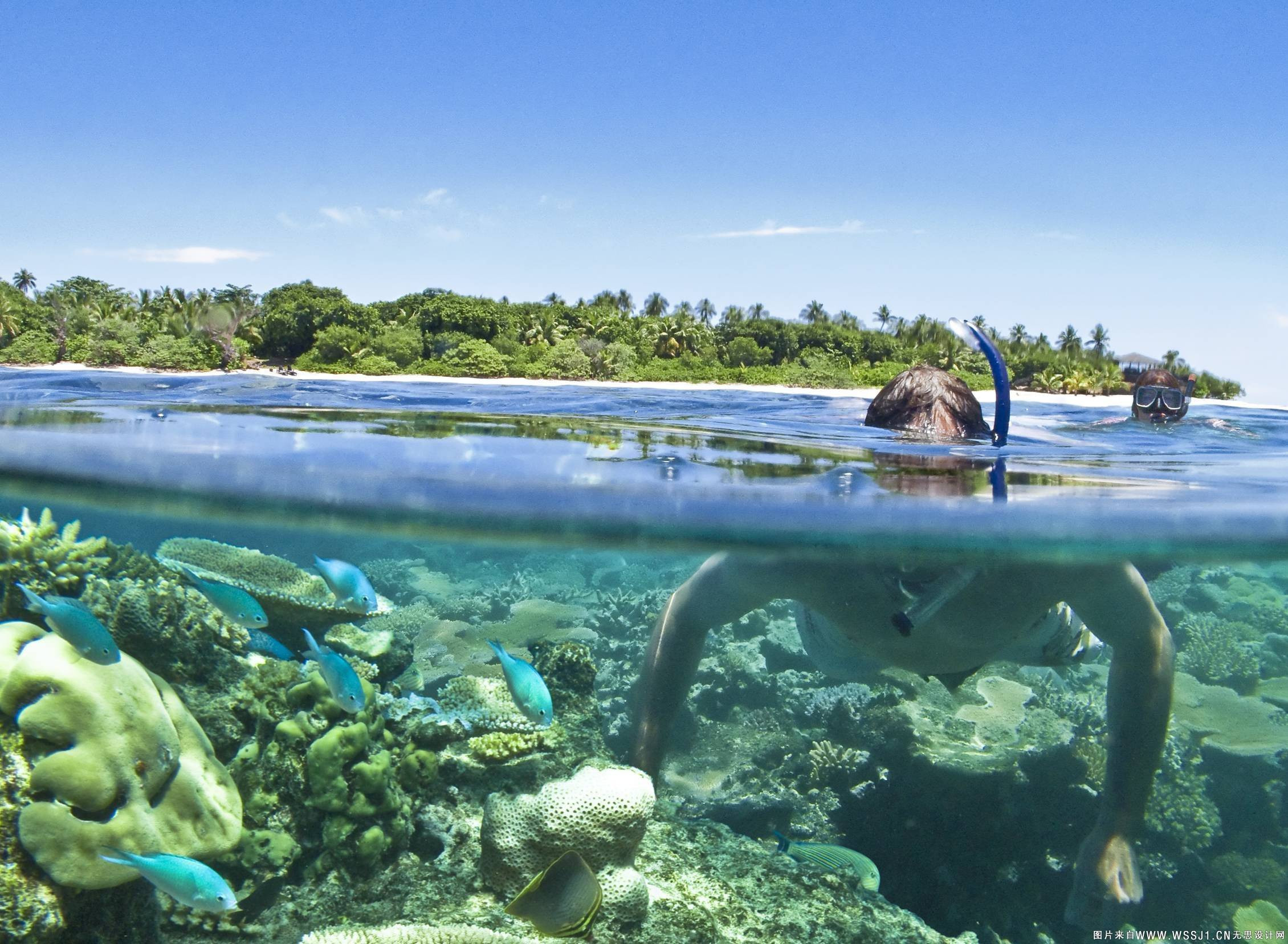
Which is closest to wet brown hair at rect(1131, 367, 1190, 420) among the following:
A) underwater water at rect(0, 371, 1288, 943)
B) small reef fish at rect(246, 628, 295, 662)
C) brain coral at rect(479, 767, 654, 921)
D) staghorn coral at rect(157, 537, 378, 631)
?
underwater water at rect(0, 371, 1288, 943)

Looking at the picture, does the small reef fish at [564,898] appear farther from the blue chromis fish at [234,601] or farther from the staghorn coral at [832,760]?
the staghorn coral at [832,760]

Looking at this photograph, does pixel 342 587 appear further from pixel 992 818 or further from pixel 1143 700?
pixel 1143 700

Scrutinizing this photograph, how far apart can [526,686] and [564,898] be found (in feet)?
3.67

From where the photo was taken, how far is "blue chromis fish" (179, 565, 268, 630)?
443cm

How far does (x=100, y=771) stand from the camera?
14.6 ft

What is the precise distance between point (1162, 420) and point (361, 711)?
1095 centimetres

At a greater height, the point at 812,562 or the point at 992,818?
the point at 812,562

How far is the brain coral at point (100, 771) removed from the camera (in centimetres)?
416

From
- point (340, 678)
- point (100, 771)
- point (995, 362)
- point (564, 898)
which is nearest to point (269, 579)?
point (100, 771)

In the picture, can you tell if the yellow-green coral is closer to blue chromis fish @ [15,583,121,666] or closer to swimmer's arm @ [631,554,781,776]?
swimmer's arm @ [631,554,781,776]

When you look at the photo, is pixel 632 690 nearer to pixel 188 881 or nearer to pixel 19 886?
pixel 188 881

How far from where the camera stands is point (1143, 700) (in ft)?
17.8

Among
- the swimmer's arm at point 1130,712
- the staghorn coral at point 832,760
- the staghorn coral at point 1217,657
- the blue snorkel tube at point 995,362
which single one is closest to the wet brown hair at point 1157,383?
the staghorn coral at point 1217,657

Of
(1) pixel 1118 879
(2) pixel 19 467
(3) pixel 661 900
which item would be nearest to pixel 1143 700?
(1) pixel 1118 879
